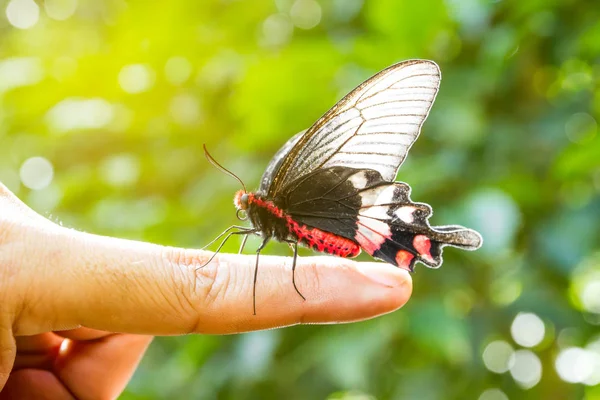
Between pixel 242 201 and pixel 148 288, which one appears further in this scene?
pixel 242 201

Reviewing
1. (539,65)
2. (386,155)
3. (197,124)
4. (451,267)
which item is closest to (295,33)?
(197,124)

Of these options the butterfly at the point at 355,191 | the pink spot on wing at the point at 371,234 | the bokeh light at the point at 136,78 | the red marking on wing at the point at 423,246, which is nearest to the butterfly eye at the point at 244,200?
the butterfly at the point at 355,191

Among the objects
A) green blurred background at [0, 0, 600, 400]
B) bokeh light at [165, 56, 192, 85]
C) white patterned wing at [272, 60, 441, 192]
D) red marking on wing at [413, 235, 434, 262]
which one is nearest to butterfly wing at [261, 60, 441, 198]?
white patterned wing at [272, 60, 441, 192]

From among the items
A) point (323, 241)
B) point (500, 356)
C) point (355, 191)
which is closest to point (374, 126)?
point (355, 191)

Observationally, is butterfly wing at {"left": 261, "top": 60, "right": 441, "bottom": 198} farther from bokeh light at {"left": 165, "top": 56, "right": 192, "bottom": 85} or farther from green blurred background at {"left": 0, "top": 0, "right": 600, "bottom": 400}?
bokeh light at {"left": 165, "top": 56, "right": 192, "bottom": 85}

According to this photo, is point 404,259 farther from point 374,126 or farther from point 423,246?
point 374,126

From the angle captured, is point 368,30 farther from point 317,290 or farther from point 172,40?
point 317,290
